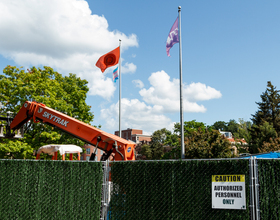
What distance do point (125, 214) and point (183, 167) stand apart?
5.66 ft

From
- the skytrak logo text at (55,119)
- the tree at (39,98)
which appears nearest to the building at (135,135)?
the tree at (39,98)

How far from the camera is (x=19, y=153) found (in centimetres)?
2423

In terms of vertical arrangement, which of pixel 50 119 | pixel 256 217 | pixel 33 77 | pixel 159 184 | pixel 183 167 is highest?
pixel 33 77

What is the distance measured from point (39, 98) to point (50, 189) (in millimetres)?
18949

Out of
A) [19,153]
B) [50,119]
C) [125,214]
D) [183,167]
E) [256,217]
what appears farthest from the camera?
[19,153]

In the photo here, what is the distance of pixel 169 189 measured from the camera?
5.90 m

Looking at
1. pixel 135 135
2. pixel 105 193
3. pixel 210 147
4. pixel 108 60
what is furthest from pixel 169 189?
pixel 135 135

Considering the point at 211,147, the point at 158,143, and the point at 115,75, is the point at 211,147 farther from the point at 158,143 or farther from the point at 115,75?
the point at 158,143

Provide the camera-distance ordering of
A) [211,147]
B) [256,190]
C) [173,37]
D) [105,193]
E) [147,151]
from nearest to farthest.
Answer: [256,190] → [105,193] → [173,37] → [211,147] → [147,151]

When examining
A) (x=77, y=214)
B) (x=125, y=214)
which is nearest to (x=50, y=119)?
(x=77, y=214)

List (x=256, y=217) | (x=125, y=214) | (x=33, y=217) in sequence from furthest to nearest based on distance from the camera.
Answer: (x=33, y=217) → (x=125, y=214) → (x=256, y=217)

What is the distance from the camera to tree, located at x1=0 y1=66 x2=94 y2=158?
25125mm

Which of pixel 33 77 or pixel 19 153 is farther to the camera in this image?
pixel 33 77

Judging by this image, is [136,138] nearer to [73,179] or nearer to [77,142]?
[77,142]
